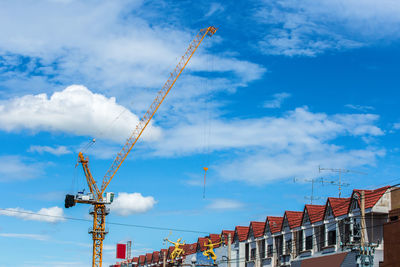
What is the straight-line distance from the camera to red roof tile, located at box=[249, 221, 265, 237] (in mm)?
71062

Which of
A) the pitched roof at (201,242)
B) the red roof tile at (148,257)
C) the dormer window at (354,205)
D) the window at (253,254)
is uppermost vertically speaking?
the dormer window at (354,205)

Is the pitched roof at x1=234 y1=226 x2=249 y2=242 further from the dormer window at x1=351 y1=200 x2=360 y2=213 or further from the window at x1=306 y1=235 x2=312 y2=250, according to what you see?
the dormer window at x1=351 y1=200 x2=360 y2=213

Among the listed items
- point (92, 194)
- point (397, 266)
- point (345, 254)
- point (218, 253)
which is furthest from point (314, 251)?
point (92, 194)

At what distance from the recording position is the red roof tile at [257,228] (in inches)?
2798

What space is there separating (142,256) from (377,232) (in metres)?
78.1

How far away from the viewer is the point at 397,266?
43.9 meters

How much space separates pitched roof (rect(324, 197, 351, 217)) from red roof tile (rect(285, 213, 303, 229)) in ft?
21.6

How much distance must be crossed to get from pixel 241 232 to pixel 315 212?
16712mm

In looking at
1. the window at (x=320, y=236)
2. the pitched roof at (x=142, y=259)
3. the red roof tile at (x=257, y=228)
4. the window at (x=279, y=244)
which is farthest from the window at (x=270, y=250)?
the pitched roof at (x=142, y=259)

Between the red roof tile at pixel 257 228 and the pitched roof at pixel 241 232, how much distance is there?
2.43 meters

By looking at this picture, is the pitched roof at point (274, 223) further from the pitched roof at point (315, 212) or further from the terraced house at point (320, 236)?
the pitched roof at point (315, 212)

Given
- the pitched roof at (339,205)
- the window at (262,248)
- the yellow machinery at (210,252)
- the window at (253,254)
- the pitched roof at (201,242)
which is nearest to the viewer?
the pitched roof at (339,205)

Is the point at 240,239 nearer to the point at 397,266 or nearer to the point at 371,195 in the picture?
the point at 371,195

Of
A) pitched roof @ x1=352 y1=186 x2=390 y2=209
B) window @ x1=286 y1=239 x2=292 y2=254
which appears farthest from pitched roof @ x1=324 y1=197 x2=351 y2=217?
window @ x1=286 y1=239 x2=292 y2=254
